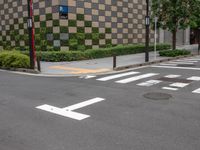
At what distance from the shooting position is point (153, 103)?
7.84 m

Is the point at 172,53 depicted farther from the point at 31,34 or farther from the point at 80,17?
the point at 31,34

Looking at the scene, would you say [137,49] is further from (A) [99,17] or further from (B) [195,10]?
(B) [195,10]

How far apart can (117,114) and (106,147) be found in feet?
6.71

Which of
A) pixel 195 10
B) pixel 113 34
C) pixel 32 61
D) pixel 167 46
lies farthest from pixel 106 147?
pixel 167 46

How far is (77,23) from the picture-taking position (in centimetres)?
2152

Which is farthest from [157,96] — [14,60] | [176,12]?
[176,12]

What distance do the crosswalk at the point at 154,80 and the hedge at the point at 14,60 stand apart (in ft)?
18.1

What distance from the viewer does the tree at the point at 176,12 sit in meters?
20.5

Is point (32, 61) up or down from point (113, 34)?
down

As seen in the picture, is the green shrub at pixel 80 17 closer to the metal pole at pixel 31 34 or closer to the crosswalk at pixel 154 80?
the metal pole at pixel 31 34

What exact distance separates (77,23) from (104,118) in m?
16.2

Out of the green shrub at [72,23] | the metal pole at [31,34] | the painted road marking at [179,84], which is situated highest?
the green shrub at [72,23]

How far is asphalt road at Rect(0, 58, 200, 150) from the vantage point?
5.00 m

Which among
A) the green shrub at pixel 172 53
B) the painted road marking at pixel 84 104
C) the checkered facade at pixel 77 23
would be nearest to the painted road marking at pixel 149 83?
the painted road marking at pixel 84 104
